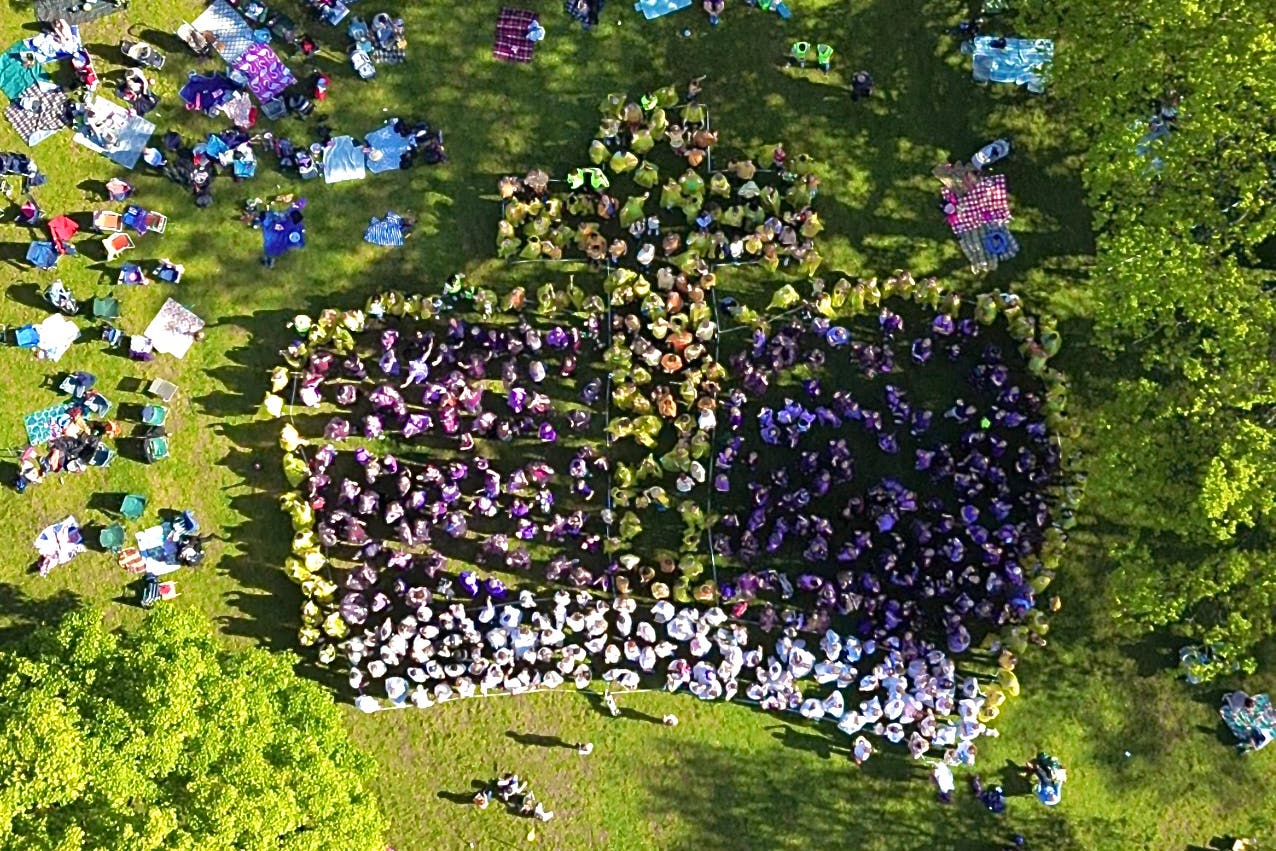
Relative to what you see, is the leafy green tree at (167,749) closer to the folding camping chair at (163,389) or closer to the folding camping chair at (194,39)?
the folding camping chair at (163,389)

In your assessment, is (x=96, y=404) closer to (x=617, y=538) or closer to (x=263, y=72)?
(x=263, y=72)

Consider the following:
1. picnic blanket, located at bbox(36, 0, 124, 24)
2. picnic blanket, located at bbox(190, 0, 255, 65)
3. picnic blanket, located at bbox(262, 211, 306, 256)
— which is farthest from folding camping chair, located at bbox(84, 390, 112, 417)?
picnic blanket, located at bbox(36, 0, 124, 24)

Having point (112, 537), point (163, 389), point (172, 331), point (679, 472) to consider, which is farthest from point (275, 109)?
point (679, 472)

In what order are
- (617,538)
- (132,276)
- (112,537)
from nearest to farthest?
(617,538) < (112,537) < (132,276)

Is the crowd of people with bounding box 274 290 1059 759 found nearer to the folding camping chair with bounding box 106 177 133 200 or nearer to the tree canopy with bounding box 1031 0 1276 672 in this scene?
the tree canopy with bounding box 1031 0 1276 672

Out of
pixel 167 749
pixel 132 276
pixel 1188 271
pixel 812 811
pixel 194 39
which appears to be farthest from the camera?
pixel 194 39

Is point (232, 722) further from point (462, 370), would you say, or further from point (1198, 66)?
point (1198, 66)

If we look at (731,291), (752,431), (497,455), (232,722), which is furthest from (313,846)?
(731,291)
